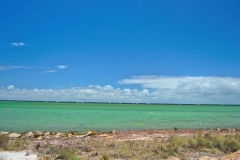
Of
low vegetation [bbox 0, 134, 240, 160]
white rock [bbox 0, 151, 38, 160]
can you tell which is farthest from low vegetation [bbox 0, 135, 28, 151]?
white rock [bbox 0, 151, 38, 160]

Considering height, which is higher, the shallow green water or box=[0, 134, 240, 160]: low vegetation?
box=[0, 134, 240, 160]: low vegetation

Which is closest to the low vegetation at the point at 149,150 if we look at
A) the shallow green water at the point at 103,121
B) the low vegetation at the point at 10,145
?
the low vegetation at the point at 10,145

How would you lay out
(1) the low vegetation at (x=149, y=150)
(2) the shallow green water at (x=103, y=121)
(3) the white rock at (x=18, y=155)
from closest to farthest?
(3) the white rock at (x=18, y=155)
(1) the low vegetation at (x=149, y=150)
(2) the shallow green water at (x=103, y=121)

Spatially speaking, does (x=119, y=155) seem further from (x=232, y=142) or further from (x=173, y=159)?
(x=232, y=142)

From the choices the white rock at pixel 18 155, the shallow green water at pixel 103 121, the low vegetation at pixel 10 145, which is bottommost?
the shallow green water at pixel 103 121

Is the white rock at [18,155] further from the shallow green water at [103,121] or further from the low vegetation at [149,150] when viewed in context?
the shallow green water at [103,121]

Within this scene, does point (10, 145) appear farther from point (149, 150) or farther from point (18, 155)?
point (149, 150)

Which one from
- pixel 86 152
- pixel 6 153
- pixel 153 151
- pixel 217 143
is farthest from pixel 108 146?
pixel 217 143

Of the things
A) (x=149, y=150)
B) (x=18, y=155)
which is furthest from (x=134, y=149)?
(x=18, y=155)

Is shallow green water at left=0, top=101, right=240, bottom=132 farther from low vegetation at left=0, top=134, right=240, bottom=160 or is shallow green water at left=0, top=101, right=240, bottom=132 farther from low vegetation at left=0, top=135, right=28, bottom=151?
low vegetation at left=0, top=134, right=240, bottom=160

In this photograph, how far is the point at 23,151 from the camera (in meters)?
9.66

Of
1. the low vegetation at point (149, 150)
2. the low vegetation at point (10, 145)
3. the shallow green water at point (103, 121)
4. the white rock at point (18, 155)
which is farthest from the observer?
the shallow green water at point (103, 121)

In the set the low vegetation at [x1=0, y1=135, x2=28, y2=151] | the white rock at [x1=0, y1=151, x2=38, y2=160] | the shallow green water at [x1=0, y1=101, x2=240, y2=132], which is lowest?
the shallow green water at [x1=0, y1=101, x2=240, y2=132]

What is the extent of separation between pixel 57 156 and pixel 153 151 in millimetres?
3812
